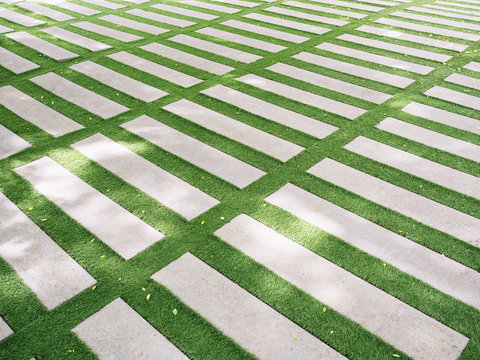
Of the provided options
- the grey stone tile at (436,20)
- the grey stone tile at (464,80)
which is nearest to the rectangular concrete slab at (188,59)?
the grey stone tile at (464,80)

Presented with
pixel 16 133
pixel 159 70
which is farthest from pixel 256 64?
pixel 16 133

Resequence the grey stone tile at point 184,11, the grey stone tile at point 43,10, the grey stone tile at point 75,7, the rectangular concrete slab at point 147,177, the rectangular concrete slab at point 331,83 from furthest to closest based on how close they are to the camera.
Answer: the grey stone tile at point 75,7
the grey stone tile at point 43,10
the grey stone tile at point 184,11
the rectangular concrete slab at point 331,83
the rectangular concrete slab at point 147,177

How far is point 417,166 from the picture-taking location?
4.07 meters

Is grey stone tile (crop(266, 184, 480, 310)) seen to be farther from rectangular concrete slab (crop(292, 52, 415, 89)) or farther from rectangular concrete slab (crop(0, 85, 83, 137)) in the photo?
rectangular concrete slab (crop(292, 52, 415, 89))

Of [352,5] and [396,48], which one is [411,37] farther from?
[352,5]

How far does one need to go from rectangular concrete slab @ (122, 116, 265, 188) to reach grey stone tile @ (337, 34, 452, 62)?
393 centimetres

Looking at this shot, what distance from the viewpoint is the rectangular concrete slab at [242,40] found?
22.3 feet

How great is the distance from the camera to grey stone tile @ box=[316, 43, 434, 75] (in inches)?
238

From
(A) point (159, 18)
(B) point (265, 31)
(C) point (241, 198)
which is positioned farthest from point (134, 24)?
(C) point (241, 198)

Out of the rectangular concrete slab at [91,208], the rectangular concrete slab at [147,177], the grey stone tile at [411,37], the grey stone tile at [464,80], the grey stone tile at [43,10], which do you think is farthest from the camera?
the grey stone tile at [43,10]

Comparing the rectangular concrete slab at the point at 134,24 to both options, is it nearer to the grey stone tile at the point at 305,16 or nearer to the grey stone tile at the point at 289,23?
the grey stone tile at the point at 289,23

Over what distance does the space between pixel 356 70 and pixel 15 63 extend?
508cm

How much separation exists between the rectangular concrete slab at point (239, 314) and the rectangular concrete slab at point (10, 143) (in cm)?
240

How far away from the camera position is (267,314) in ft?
8.95
